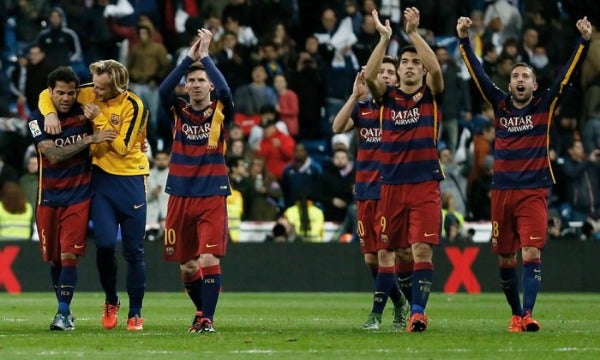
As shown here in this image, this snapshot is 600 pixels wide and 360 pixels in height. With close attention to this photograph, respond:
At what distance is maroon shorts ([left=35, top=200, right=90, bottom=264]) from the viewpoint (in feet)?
48.8

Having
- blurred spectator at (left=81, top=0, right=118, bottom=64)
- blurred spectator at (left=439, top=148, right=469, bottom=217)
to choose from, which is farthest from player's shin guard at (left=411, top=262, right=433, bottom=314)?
blurred spectator at (left=81, top=0, right=118, bottom=64)

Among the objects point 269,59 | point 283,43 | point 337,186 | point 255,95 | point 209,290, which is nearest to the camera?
point 209,290

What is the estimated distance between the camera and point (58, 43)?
27.3 meters

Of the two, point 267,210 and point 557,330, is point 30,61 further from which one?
point 557,330

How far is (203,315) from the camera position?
14508mm

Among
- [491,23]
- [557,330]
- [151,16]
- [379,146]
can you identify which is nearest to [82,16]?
[151,16]

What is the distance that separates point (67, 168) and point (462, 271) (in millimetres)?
11460

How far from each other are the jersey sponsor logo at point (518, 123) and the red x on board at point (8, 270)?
36.3 feet

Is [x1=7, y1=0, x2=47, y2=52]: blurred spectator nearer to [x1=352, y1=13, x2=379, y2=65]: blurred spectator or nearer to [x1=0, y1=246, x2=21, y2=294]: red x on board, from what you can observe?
[x1=0, y1=246, x2=21, y2=294]: red x on board

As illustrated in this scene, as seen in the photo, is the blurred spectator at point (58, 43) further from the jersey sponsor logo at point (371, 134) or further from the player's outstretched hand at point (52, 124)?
the player's outstretched hand at point (52, 124)

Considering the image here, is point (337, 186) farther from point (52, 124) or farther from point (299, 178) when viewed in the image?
point (52, 124)

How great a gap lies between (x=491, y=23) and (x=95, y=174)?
651 inches

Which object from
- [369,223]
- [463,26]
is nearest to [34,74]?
[369,223]

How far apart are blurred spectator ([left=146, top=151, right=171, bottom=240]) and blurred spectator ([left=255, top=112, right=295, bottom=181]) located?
1.94m
